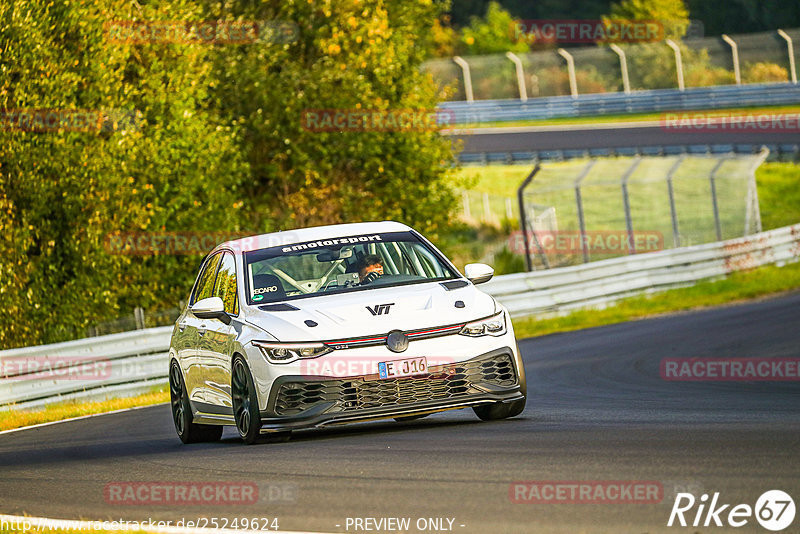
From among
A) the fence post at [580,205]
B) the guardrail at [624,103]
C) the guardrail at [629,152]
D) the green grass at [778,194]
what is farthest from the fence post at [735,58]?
the fence post at [580,205]

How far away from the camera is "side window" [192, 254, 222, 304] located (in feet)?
37.1

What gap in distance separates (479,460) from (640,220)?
2677 cm

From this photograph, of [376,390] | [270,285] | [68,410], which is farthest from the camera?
[68,410]

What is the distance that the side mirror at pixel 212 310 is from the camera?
997cm

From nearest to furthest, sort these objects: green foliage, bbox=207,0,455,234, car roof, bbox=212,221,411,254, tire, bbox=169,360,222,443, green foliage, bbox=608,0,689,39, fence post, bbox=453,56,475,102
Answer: car roof, bbox=212,221,411,254 < tire, bbox=169,360,222,443 < green foliage, bbox=207,0,455,234 < fence post, bbox=453,56,475,102 < green foliage, bbox=608,0,689,39

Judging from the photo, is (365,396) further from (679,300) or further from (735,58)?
(735,58)

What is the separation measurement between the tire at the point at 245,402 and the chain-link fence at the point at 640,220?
15661 millimetres

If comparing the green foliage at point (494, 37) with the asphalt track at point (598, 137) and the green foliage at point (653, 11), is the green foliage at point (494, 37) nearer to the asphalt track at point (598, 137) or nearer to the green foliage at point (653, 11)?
the green foliage at point (653, 11)

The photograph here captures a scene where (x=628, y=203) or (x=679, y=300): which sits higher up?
(x=628, y=203)

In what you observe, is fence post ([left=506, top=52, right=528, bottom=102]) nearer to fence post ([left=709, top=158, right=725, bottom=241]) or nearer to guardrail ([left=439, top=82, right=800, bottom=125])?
guardrail ([left=439, top=82, right=800, bottom=125])

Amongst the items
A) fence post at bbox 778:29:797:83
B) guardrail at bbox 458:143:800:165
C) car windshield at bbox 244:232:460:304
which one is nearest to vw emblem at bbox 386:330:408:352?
car windshield at bbox 244:232:460:304


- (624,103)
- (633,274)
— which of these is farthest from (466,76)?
(633,274)

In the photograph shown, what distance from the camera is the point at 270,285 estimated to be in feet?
33.2

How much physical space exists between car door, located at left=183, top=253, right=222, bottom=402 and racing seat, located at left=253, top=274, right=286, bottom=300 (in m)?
0.76
